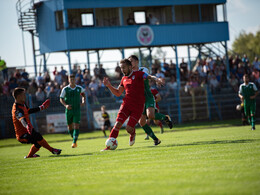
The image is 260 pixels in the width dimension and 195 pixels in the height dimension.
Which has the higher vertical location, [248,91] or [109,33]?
[109,33]

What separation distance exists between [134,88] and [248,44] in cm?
6625

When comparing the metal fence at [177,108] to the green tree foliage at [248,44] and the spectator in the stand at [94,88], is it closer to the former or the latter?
the spectator in the stand at [94,88]

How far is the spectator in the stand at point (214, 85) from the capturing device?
2745 cm

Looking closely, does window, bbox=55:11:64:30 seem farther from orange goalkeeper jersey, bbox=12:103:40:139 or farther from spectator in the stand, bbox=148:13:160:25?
orange goalkeeper jersey, bbox=12:103:40:139

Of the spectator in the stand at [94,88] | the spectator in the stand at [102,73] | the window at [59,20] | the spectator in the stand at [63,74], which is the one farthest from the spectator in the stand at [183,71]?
the window at [59,20]

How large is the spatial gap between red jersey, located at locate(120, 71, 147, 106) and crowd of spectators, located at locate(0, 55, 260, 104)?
48.4ft

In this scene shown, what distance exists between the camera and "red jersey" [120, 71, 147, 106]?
9789 mm

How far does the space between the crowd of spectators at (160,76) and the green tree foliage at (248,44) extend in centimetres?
3726

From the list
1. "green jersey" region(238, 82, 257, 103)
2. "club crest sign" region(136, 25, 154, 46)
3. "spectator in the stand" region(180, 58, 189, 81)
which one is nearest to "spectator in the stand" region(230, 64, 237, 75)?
"spectator in the stand" region(180, 58, 189, 81)

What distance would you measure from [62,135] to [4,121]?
3.56 m

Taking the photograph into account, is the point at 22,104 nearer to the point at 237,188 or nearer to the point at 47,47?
the point at 237,188

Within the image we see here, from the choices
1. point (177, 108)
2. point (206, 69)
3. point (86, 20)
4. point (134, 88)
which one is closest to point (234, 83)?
point (206, 69)

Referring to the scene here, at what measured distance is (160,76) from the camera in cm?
2631

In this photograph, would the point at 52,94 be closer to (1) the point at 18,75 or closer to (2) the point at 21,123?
(1) the point at 18,75
